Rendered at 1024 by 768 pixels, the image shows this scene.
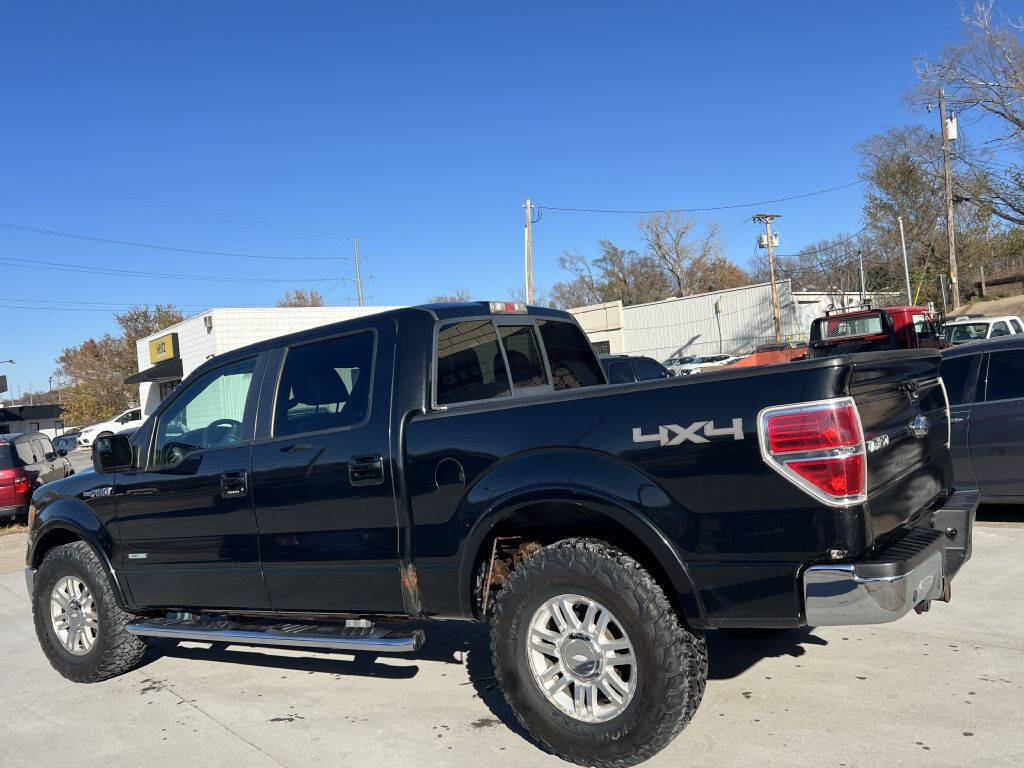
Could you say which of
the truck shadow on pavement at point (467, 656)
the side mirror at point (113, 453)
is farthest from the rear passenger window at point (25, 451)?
the side mirror at point (113, 453)

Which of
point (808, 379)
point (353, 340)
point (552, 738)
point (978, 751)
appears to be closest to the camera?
point (808, 379)

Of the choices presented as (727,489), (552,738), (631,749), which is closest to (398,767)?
(552,738)

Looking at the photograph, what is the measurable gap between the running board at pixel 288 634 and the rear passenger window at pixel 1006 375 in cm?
584

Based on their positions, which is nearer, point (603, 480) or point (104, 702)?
point (603, 480)

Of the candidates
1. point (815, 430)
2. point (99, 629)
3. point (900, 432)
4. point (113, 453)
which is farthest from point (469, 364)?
point (99, 629)

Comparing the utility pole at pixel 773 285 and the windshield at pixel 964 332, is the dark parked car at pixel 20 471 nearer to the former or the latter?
the windshield at pixel 964 332

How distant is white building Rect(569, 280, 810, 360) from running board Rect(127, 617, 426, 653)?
42236mm

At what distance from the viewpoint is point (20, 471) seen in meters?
13.3

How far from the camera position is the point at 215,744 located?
416cm

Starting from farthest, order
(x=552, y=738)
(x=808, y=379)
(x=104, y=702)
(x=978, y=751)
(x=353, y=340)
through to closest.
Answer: (x=104, y=702), (x=353, y=340), (x=552, y=738), (x=978, y=751), (x=808, y=379)

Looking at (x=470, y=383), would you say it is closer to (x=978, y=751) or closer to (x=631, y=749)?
(x=631, y=749)

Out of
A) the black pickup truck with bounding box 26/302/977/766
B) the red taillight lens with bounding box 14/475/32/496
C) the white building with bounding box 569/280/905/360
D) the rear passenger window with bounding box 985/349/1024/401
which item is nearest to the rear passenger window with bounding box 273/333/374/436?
the black pickup truck with bounding box 26/302/977/766

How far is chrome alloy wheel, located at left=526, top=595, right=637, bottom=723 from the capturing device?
3.44 meters

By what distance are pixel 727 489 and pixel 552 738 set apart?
1.37 metres
